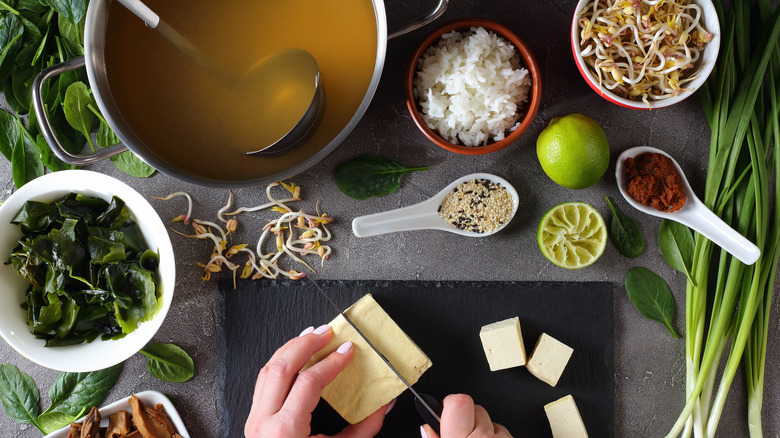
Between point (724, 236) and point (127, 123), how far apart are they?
5.27 ft

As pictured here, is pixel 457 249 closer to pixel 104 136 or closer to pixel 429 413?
pixel 429 413

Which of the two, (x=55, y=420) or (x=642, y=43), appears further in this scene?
(x=55, y=420)

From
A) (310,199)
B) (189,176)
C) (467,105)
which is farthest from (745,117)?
(189,176)

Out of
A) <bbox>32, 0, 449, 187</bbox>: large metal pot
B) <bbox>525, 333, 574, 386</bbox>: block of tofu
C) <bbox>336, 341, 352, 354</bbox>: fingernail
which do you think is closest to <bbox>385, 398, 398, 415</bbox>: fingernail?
<bbox>336, 341, 352, 354</bbox>: fingernail

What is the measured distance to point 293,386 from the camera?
1444 mm

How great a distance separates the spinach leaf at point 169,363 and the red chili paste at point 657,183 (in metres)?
1.42

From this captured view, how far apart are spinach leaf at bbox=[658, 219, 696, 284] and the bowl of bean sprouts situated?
1.33 feet

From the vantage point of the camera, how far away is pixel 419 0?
5.28ft

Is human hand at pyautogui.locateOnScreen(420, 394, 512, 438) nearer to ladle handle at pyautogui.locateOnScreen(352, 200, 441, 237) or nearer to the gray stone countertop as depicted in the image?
the gray stone countertop

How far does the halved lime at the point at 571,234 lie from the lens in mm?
1562

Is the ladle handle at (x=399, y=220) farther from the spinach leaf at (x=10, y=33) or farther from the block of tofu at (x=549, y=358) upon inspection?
the spinach leaf at (x=10, y=33)

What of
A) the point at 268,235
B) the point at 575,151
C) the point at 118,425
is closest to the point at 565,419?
the point at 575,151

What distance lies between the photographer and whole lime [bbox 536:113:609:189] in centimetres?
142

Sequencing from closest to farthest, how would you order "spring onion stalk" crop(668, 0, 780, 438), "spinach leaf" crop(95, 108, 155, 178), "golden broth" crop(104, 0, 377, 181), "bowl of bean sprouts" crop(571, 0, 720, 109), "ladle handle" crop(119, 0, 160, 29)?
"ladle handle" crop(119, 0, 160, 29) < "golden broth" crop(104, 0, 377, 181) < "bowl of bean sprouts" crop(571, 0, 720, 109) < "spring onion stalk" crop(668, 0, 780, 438) < "spinach leaf" crop(95, 108, 155, 178)
